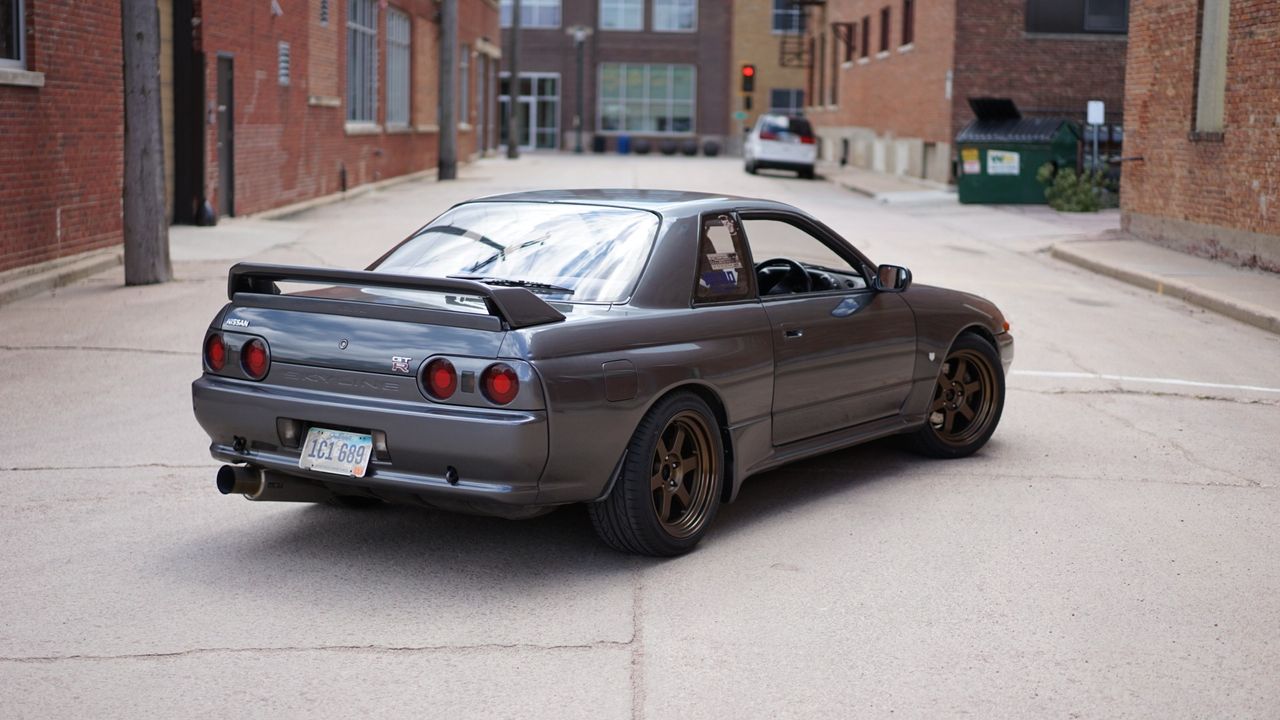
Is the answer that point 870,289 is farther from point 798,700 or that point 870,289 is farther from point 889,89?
point 889,89

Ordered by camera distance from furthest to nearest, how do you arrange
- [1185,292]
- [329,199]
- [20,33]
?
[329,199], [1185,292], [20,33]

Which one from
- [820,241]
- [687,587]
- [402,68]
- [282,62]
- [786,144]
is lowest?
[687,587]

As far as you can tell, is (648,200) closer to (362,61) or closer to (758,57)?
(362,61)

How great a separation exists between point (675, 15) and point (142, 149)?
62.7 m

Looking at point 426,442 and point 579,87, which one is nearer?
point 426,442

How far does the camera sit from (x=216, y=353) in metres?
5.90

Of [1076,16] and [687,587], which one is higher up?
[1076,16]

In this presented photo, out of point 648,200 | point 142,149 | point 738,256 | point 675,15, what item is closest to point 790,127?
point 142,149

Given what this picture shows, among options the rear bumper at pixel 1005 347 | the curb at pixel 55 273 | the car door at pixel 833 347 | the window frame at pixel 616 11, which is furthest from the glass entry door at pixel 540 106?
the car door at pixel 833 347

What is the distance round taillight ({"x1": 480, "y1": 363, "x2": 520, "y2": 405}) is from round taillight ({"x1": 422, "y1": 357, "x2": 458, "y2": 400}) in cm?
11

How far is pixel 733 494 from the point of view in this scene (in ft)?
20.6

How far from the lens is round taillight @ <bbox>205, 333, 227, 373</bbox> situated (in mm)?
5867

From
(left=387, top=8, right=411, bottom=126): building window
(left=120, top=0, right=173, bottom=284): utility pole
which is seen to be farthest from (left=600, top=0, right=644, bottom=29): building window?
(left=120, top=0, right=173, bottom=284): utility pole

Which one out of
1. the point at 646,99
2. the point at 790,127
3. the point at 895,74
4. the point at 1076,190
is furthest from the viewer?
the point at 646,99
